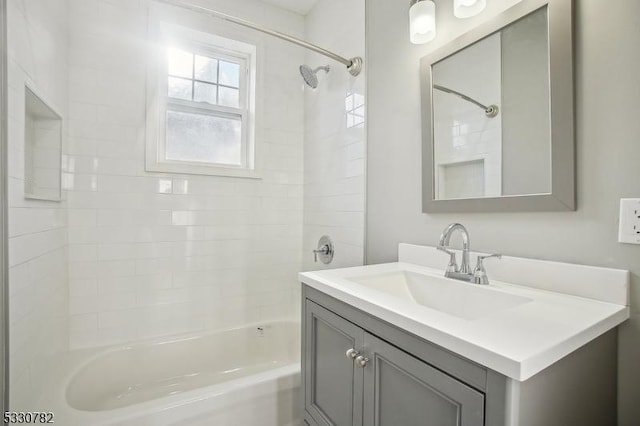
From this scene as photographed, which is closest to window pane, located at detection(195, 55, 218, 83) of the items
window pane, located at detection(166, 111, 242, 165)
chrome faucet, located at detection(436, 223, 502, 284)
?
window pane, located at detection(166, 111, 242, 165)

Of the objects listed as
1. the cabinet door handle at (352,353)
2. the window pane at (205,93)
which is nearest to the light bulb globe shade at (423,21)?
the cabinet door handle at (352,353)

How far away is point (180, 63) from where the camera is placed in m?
2.16

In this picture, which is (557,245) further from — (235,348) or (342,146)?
(235,348)

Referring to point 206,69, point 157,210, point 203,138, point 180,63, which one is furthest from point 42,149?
point 206,69

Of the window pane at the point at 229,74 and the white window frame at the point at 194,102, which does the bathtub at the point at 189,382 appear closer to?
the white window frame at the point at 194,102

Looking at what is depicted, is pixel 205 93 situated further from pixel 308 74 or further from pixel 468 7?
pixel 468 7

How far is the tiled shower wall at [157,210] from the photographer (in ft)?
6.03

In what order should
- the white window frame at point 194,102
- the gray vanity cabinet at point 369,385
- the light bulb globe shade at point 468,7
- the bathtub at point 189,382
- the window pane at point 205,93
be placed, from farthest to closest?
the window pane at point 205,93, the white window frame at point 194,102, the bathtub at point 189,382, the light bulb globe shade at point 468,7, the gray vanity cabinet at point 369,385

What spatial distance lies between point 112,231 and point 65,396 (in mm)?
905

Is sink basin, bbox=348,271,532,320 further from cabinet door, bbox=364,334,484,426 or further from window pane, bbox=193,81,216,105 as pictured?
window pane, bbox=193,81,216,105

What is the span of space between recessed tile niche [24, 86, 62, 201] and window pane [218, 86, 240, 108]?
1.03m

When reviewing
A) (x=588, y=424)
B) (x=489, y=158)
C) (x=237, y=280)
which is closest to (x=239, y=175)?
(x=237, y=280)

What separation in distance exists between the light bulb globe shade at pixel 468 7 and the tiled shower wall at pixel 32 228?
1565 mm

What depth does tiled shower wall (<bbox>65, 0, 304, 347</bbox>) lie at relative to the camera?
184 centimetres
